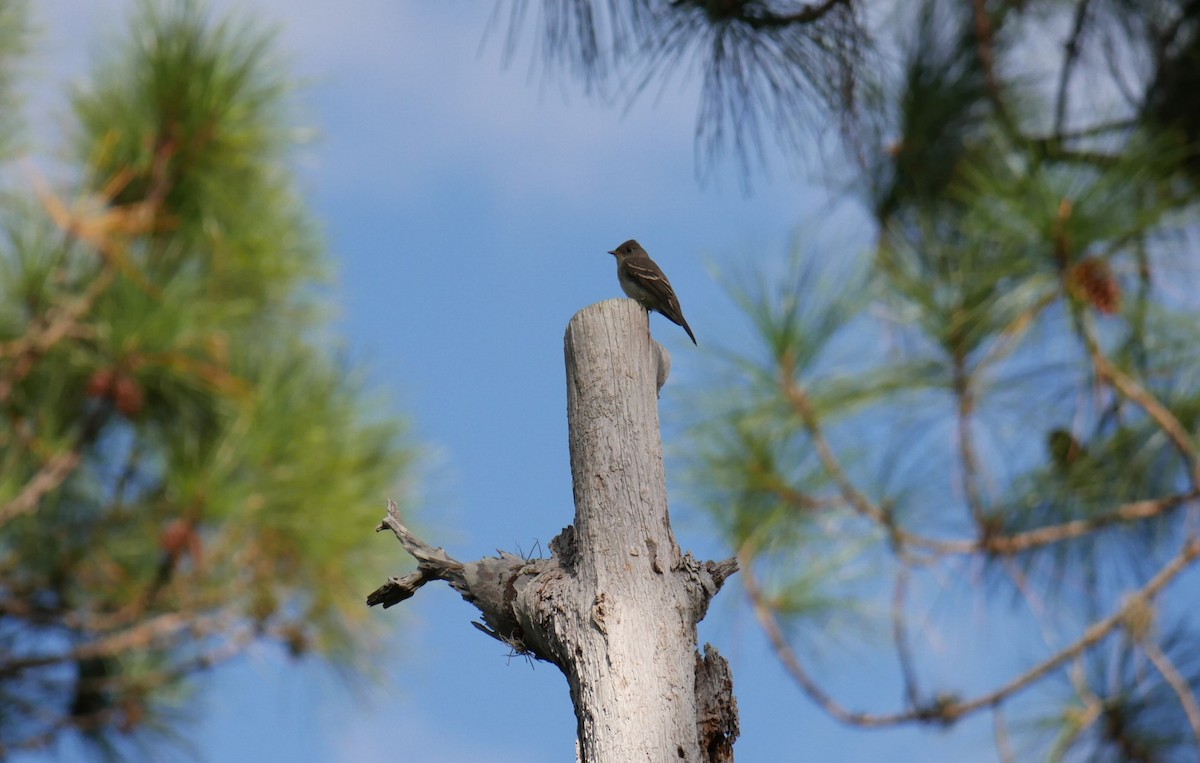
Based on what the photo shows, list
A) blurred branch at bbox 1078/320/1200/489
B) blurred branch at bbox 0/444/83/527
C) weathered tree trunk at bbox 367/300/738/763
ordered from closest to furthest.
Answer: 1. weathered tree trunk at bbox 367/300/738/763
2. blurred branch at bbox 1078/320/1200/489
3. blurred branch at bbox 0/444/83/527

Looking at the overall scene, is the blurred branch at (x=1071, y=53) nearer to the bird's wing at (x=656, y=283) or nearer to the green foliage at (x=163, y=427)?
the bird's wing at (x=656, y=283)

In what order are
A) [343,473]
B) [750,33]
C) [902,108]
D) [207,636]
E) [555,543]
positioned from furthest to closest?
[343,473] → [207,636] → [902,108] → [750,33] → [555,543]

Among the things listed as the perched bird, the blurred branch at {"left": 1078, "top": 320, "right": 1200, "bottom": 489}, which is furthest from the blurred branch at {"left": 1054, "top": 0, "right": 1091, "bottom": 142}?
the perched bird

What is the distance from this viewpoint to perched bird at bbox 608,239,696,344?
3.01 m

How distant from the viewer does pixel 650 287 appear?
303 cm

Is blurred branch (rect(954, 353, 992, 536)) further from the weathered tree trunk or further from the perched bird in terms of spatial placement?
the weathered tree trunk

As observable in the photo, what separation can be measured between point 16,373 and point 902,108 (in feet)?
13.3

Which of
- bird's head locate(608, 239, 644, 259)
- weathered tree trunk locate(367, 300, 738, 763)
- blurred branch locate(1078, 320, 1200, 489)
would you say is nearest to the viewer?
weathered tree trunk locate(367, 300, 738, 763)

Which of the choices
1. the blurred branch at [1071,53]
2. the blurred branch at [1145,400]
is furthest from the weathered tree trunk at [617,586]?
the blurred branch at [1071,53]

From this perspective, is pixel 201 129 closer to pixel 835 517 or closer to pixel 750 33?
pixel 750 33

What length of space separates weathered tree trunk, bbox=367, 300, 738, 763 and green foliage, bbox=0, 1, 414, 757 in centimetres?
359

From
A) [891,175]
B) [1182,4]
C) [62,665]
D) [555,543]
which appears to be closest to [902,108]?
[891,175]

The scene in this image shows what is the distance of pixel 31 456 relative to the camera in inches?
222

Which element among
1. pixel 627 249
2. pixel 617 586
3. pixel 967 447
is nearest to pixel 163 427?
pixel 627 249
